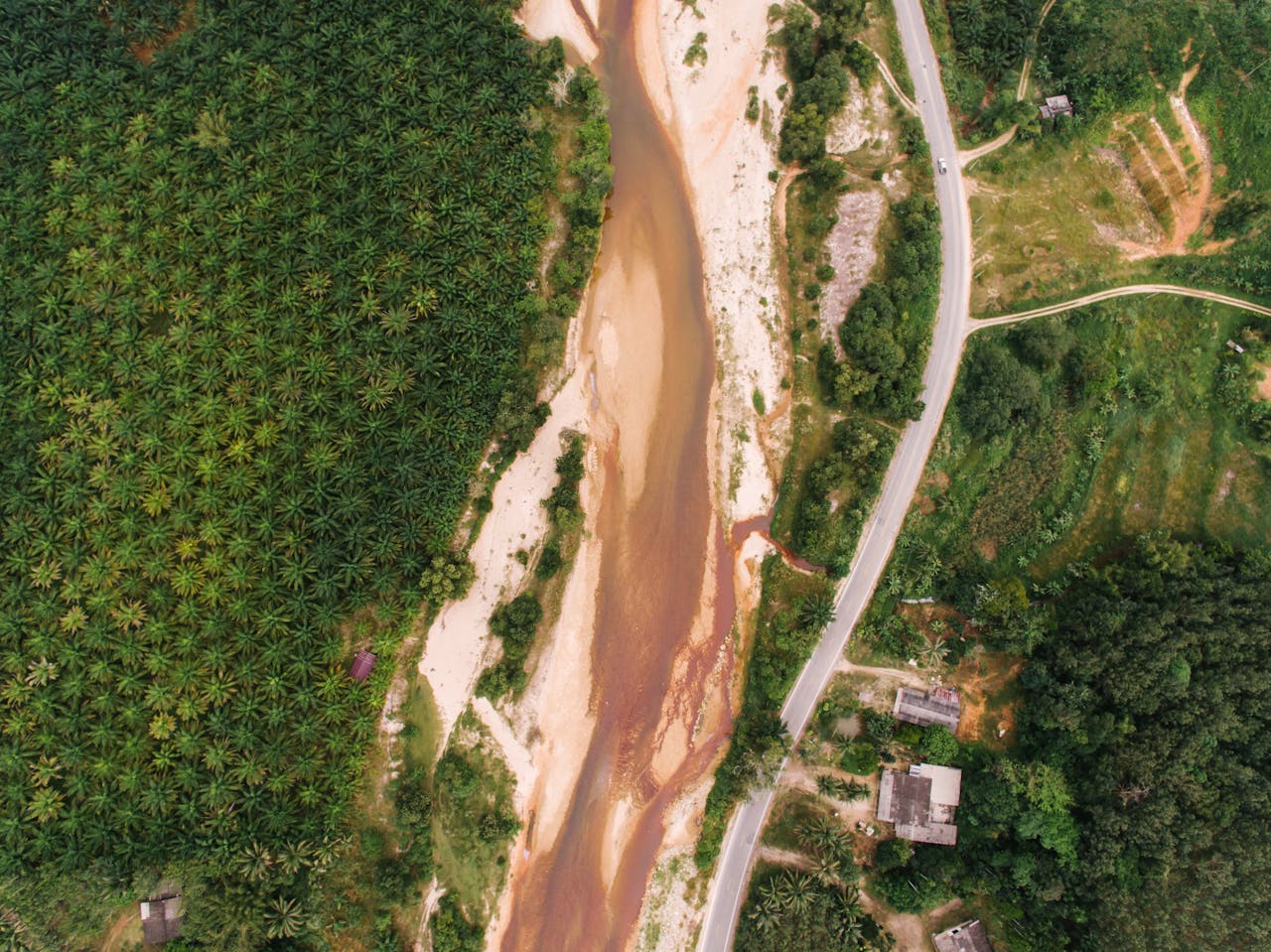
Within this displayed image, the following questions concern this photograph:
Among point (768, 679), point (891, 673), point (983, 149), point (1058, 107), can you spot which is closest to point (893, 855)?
point (891, 673)

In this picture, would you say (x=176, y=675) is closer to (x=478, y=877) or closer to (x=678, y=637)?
(x=478, y=877)

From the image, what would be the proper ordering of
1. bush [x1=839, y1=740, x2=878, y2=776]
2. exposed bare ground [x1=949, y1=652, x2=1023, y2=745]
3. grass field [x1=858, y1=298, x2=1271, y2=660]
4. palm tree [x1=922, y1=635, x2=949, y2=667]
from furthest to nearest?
grass field [x1=858, y1=298, x2=1271, y2=660] → exposed bare ground [x1=949, y1=652, x2=1023, y2=745] → palm tree [x1=922, y1=635, x2=949, y2=667] → bush [x1=839, y1=740, x2=878, y2=776]

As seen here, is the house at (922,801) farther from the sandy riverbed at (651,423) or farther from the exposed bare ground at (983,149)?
the exposed bare ground at (983,149)

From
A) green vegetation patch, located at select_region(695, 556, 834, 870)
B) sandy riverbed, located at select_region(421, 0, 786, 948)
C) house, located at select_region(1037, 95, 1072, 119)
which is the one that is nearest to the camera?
green vegetation patch, located at select_region(695, 556, 834, 870)

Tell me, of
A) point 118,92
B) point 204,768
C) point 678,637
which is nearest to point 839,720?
point 678,637

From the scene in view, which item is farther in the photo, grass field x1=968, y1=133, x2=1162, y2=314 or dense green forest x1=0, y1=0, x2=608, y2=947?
grass field x1=968, y1=133, x2=1162, y2=314

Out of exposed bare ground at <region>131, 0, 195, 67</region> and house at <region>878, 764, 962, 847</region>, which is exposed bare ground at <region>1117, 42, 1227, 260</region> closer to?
house at <region>878, 764, 962, 847</region>

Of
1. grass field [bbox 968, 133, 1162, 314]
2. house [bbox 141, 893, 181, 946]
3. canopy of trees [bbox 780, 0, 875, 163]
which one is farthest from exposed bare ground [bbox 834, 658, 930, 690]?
house [bbox 141, 893, 181, 946]

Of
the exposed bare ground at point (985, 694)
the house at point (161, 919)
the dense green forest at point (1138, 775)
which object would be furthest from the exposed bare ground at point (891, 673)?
the house at point (161, 919)

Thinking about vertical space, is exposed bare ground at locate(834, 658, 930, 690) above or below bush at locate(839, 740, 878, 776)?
above
